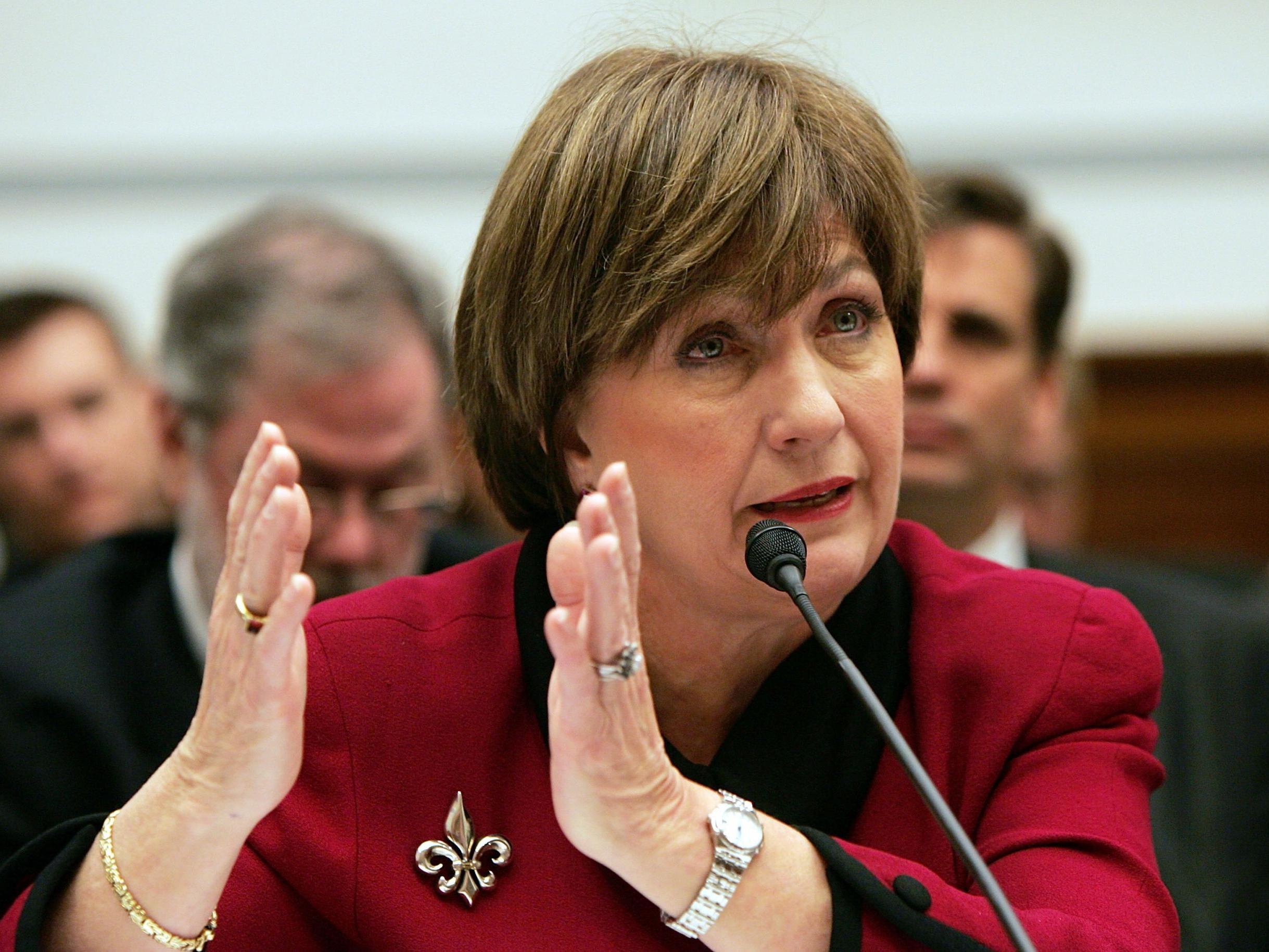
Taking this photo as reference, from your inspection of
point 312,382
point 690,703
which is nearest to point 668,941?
point 690,703

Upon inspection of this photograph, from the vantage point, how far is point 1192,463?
4.86 m

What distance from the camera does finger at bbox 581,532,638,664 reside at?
1100mm

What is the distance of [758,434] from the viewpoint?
4.46 feet

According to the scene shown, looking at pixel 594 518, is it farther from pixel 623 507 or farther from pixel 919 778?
pixel 919 778

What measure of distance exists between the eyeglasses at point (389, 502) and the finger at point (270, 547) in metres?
1.23

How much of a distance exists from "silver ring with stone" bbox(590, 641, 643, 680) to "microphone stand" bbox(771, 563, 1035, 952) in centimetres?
16

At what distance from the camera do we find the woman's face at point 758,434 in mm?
1358

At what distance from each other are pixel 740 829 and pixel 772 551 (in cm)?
24

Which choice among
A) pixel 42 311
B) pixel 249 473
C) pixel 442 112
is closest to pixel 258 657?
pixel 249 473

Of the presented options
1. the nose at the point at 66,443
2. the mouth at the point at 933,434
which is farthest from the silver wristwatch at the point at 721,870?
the nose at the point at 66,443

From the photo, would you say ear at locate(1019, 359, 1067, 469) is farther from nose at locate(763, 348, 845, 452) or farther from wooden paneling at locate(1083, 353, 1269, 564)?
nose at locate(763, 348, 845, 452)

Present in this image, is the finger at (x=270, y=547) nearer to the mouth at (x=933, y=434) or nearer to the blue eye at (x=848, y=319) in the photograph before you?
the blue eye at (x=848, y=319)

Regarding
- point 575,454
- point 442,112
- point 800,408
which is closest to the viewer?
point 800,408

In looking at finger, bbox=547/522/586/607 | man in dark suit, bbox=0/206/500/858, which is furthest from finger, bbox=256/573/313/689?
man in dark suit, bbox=0/206/500/858
